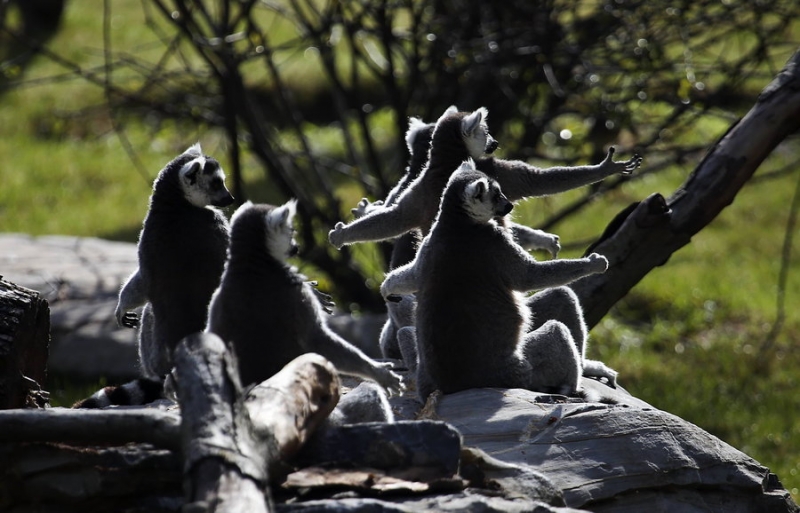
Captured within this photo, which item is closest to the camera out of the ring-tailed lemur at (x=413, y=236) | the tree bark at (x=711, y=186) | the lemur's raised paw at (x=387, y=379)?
the lemur's raised paw at (x=387, y=379)

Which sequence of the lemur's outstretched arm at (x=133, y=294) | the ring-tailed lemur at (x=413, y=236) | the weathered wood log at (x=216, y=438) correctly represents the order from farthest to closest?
the ring-tailed lemur at (x=413, y=236)
the lemur's outstretched arm at (x=133, y=294)
the weathered wood log at (x=216, y=438)

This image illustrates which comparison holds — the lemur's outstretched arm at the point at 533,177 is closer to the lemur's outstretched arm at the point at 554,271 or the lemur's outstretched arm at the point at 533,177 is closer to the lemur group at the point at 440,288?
the lemur group at the point at 440,288

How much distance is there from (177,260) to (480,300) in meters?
1.38

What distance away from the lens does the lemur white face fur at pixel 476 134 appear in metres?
5.60

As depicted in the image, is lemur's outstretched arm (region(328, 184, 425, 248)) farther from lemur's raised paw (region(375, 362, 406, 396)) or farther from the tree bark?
lemur's raised paw (region(375, 362, 406, 396))

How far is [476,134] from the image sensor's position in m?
5.66

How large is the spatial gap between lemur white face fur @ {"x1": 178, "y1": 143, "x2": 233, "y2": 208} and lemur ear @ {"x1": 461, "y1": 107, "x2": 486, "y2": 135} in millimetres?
1364

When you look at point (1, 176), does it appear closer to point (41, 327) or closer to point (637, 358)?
point (637, 358)

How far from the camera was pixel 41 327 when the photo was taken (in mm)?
5039

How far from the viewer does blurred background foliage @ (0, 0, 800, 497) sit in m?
7.92

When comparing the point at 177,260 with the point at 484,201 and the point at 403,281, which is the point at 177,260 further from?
the point at 484,201

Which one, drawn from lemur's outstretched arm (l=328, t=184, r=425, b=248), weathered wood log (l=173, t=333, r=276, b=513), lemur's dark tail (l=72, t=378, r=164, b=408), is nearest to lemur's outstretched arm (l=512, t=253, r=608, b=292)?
lemur's outstretched arm (l=328, t=184, r=425, b=248)

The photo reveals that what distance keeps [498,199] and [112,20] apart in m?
15.3

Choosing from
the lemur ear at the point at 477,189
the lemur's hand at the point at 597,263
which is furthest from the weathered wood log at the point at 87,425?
the lemur's hand at the point at 597,263
